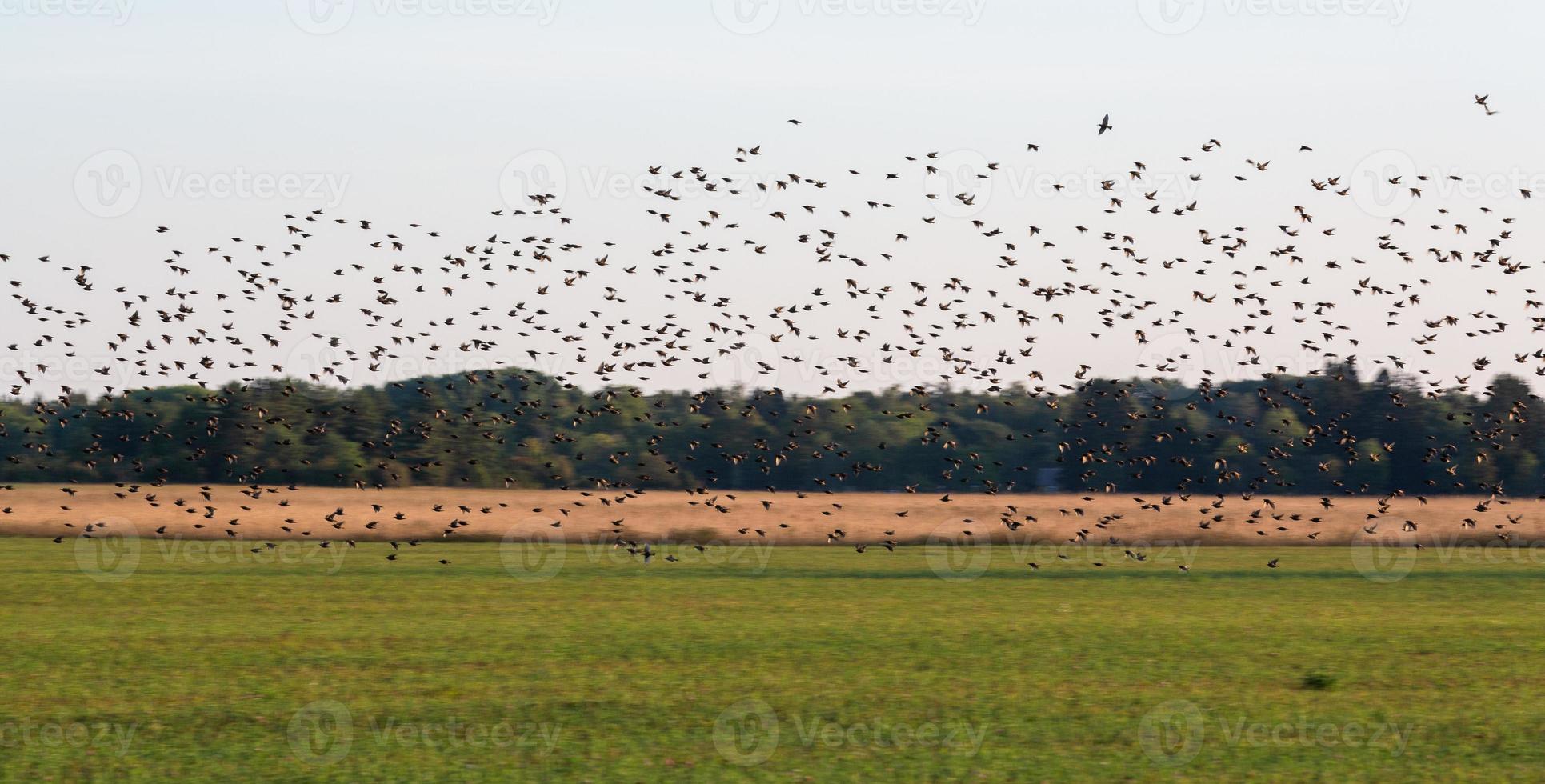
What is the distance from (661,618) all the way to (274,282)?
1260cm

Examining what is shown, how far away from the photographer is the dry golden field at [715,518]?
63.1 meters

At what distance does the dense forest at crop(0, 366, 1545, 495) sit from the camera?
313ft

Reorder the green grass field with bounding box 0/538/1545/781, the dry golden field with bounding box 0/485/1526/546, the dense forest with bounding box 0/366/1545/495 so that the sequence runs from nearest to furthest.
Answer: the green grass field with bounding box 0/538/1545/781 < the dry golden field with bounding box 0/485/1526/546 < the dense forest with bounding box 0/366/1545/495

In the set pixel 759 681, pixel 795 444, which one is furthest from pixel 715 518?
pixel 759 681

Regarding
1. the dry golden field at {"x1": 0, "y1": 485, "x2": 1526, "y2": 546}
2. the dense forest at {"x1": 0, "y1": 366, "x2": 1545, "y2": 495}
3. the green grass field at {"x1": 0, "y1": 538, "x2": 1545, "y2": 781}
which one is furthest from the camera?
the dense forest at {"x1": 0, "y1": 366, "x2": 1545, "y2": 495}

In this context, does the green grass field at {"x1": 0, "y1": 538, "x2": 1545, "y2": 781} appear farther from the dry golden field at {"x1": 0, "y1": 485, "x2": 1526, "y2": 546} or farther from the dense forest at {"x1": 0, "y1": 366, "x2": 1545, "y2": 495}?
the dense forest at {"x1": 0, "y1": 366, "x2": 1545, "y2": 495}

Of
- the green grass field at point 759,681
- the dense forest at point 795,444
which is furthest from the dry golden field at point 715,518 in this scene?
the green grass field at point 759,681

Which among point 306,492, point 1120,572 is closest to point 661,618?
point 1120,572

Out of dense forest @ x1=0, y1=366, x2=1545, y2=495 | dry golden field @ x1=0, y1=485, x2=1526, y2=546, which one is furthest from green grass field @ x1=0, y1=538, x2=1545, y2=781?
dense forest @ x1=0, y1=366, x2=1545, y2=495

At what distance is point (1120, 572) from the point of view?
153ft

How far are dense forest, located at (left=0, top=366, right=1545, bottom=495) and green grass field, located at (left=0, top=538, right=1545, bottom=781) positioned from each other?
2000 inches

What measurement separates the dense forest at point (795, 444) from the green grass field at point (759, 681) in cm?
5080

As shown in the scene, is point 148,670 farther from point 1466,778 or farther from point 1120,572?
point 1120,572

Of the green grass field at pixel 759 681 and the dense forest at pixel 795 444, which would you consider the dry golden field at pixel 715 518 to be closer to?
the dense forest at pixel 795 444
